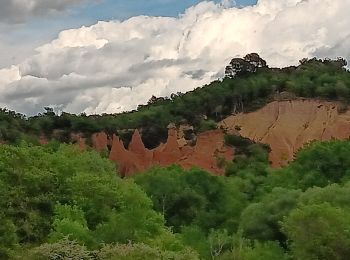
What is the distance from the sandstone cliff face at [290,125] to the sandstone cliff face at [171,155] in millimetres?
7123

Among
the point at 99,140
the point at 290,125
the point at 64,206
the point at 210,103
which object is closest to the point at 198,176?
the point at 64,206

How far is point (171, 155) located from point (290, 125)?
795 inches

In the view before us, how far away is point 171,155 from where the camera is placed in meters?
99.2

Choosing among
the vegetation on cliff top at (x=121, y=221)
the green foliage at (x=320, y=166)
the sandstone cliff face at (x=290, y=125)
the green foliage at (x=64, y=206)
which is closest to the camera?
the vegetation on cliff top at (x=121, y=221)

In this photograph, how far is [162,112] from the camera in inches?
4734

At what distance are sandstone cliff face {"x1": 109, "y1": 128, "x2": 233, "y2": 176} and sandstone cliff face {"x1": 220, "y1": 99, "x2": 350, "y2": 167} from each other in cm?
712

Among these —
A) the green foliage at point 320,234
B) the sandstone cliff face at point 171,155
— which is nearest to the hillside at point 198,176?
the green foliage at point 320,234

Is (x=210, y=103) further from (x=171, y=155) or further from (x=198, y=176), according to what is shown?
(x=198, y=176)

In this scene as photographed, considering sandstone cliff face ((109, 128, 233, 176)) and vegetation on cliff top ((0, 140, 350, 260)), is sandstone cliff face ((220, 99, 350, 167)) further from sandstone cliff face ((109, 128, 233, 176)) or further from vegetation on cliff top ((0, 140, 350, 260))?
vegetation on cliff top ((0, 140, 350, 260))

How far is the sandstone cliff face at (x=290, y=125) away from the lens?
105250 mm

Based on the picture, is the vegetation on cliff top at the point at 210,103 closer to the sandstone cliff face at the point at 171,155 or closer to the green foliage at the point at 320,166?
the sandstone cliff face at the point at 171,155

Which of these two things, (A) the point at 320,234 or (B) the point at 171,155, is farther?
(B) the point at 171,155

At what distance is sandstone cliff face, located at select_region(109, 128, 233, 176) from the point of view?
317 ft

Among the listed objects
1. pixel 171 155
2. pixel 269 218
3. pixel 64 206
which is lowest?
Result: pixel 269 218
